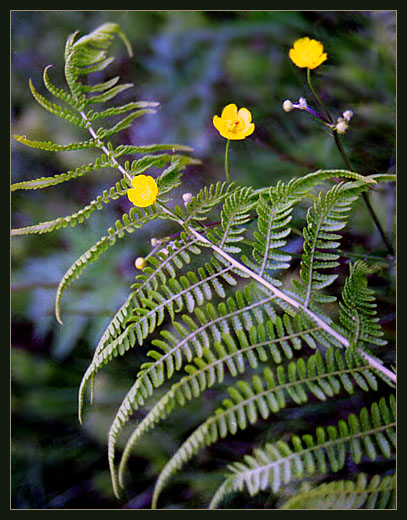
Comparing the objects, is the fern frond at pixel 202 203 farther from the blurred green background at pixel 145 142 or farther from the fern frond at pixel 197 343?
the fern frond at pixel 197 343

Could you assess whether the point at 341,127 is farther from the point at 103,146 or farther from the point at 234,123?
the point at 103,146

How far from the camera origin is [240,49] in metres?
1.00

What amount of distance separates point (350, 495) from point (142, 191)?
74 cm

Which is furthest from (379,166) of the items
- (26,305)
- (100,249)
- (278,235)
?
(26,305)

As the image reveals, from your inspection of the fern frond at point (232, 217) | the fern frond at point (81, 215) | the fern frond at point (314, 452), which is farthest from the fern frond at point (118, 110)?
the fern frond at point (314, 452)

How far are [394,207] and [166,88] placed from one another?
56 cm

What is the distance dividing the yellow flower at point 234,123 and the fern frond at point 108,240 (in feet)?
0.74

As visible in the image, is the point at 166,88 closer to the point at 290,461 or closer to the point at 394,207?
the point at 394,207

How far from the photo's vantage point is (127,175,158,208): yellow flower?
95 centimetres

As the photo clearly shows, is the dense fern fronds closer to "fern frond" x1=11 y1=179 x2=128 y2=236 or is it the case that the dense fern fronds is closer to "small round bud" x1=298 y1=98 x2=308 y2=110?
"fern frond" x1=11 y1=179 x2=128 y2=236

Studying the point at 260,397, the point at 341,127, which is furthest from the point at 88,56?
the point at 260,397

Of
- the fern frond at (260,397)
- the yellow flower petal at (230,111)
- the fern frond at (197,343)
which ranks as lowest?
the fern frond at (260,397)

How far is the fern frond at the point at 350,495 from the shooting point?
35.1 inches

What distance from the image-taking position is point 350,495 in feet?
2.98
